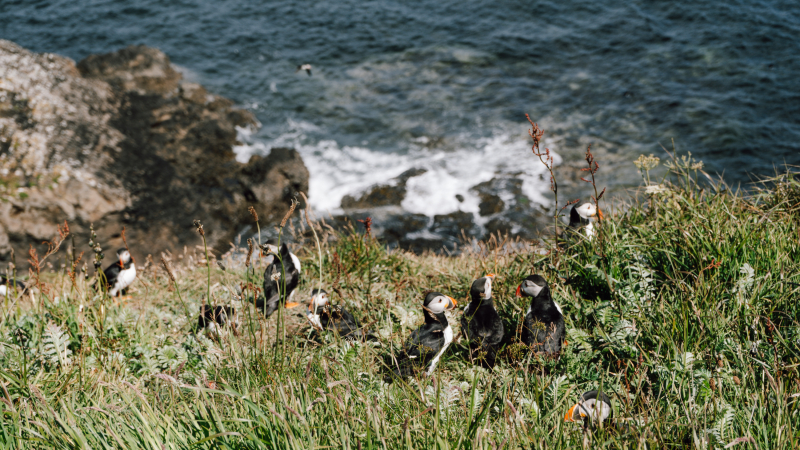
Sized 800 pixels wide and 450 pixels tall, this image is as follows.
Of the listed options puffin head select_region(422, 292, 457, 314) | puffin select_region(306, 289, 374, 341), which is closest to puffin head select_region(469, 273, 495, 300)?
puffin head select_region(422, 292, 457, 314)

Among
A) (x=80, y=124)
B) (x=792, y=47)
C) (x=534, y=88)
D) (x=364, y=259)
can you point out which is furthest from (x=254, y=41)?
(x=792, y=47)

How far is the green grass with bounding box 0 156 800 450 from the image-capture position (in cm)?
282

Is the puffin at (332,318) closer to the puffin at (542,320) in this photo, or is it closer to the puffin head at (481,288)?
the puffin head at (481,288)

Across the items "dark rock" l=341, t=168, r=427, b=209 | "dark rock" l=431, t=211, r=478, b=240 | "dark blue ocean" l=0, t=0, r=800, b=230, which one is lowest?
"dark rock" l=431, t=211, r=478, b=240

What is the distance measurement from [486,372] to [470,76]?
52.3 feet

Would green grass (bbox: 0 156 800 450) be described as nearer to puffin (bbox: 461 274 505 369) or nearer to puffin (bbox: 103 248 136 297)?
puffin (bbox: 461 274 505 369)

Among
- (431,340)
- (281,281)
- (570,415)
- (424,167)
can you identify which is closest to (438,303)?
(431,340)

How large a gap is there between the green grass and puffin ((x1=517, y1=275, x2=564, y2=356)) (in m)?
0.14

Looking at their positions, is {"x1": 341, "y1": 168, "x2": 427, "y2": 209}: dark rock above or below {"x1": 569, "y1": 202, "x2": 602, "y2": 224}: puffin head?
below

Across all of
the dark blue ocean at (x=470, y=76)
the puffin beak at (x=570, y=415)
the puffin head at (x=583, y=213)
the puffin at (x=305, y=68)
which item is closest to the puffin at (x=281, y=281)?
the puffin beak at (x=570, y=415)

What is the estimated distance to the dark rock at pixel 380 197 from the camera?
538 inches

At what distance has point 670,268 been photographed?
4.73 metres

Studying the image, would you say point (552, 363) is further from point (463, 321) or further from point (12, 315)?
point (12, 315)

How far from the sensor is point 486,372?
4.39 metres
